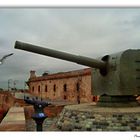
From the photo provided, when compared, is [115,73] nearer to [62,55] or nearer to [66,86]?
[62,55]

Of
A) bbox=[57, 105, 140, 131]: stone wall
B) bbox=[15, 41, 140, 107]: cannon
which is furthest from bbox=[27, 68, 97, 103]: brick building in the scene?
bbox=[57, 105, 140, 131]: stone wall

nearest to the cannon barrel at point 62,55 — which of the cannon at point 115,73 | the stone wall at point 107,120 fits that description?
the cannon at point 115,73

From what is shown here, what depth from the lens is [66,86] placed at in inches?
363

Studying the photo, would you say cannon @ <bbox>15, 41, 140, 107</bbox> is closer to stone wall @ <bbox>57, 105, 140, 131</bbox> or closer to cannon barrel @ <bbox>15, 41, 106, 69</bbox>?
cannon barrel @ <bbox>15, 41, 106, 69</bbox>

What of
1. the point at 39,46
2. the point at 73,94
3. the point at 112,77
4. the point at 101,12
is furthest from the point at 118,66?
the point at 73,94

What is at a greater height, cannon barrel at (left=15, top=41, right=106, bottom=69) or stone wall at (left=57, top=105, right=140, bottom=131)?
cannon barrel at (left=15, top=41, right=106, bottom=69)

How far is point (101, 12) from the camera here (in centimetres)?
315

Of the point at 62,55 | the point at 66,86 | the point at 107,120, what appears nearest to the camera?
the point at 107,120

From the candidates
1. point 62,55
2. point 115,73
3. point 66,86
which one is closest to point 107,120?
point 115,73

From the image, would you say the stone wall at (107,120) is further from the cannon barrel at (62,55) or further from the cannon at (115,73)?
the cannon barrel at (62,55)

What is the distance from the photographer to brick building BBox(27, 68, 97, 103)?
7.69 m

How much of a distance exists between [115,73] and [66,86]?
590 cm

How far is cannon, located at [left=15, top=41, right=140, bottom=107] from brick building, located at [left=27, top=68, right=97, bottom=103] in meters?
3.54
